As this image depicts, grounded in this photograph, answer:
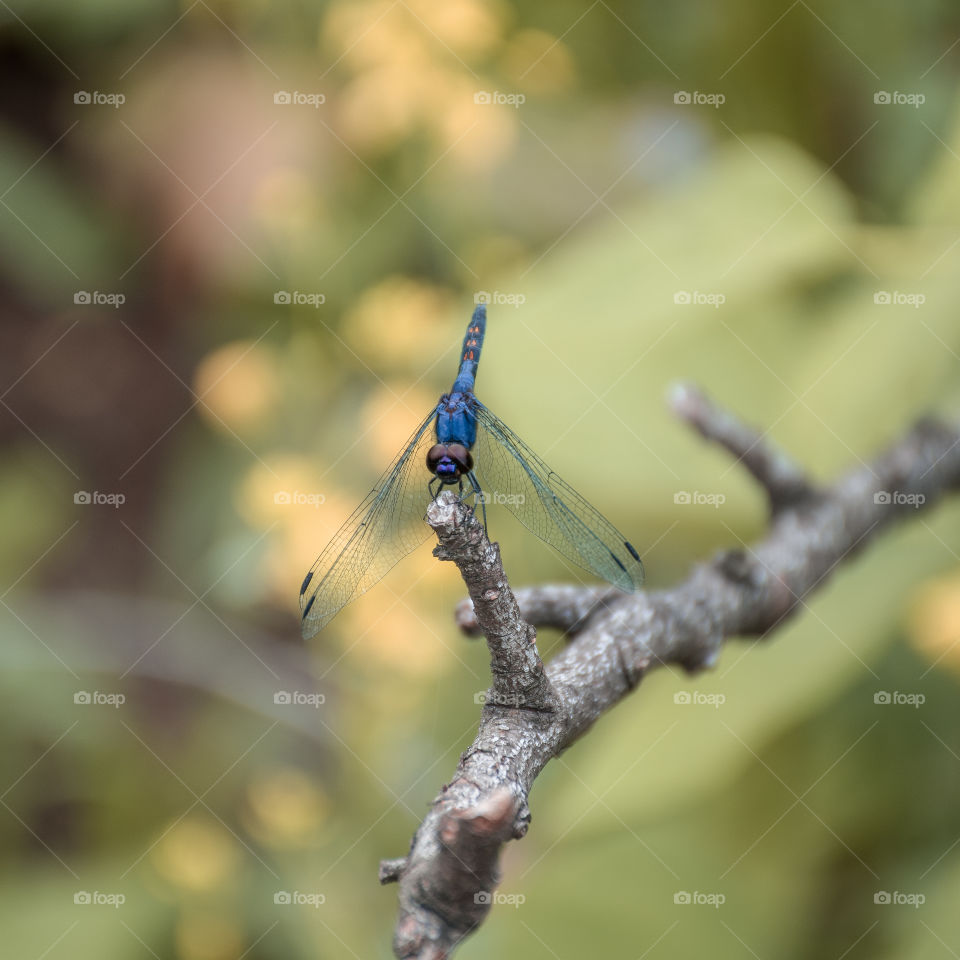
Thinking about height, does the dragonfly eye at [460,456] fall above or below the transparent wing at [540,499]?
above

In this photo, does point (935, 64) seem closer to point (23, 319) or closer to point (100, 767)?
point (100, 767)

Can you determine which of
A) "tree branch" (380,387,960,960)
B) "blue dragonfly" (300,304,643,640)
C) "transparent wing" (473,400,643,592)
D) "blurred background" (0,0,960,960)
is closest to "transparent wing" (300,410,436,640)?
"blue dragonfly" (300,304,643,640)

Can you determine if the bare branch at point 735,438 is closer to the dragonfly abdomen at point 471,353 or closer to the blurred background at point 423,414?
the dragonfly abdomen at point 471,353

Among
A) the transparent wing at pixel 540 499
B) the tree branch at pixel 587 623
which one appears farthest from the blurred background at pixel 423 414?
the transparent wing at pixel 540 499

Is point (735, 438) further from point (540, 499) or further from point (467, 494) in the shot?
point (467, 494)

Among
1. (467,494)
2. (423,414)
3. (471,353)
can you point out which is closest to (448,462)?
(467,494)

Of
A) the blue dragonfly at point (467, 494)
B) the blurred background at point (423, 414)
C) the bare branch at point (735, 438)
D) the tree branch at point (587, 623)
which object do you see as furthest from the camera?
the blurred background at point (423, 414)

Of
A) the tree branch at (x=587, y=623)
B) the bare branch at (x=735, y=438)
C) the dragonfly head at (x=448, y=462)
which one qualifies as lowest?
the tree branch at (x=587, y=623)
